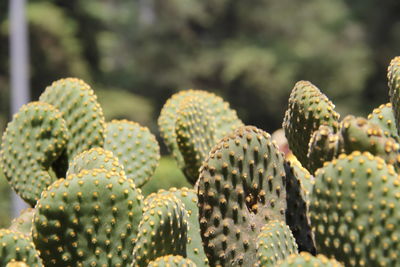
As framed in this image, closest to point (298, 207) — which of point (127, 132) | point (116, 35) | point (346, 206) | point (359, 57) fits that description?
point (346, 206)

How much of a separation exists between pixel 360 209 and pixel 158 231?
488mm

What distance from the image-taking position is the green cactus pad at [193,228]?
223 cm

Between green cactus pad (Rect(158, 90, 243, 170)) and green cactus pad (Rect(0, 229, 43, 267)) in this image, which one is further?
green cactus pad (Rect(158, 90, 243, 170))

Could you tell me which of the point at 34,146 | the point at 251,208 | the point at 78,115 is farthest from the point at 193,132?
the point at 251,208

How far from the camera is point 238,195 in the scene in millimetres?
2111

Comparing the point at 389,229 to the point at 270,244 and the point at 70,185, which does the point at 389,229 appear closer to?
the point at 270,244

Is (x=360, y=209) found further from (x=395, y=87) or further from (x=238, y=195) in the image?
(x=395, y=87)

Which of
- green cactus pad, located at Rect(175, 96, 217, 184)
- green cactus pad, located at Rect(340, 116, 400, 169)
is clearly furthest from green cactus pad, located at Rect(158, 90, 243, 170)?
green cactus pad, located at Rect(340, 116, 400, 169)

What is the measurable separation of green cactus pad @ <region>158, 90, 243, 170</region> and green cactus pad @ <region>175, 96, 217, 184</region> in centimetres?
9

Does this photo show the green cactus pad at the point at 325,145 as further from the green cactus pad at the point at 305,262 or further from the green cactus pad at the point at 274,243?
the green cactus pad at the point at 305,262

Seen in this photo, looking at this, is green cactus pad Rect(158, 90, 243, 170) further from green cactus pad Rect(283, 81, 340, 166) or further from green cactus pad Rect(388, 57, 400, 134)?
green cactus pad Rect(388, 57, 400, 134)

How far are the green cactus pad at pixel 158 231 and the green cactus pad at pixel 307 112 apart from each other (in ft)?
1.81

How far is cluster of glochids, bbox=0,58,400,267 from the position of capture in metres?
1.79

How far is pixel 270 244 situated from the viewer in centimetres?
201
